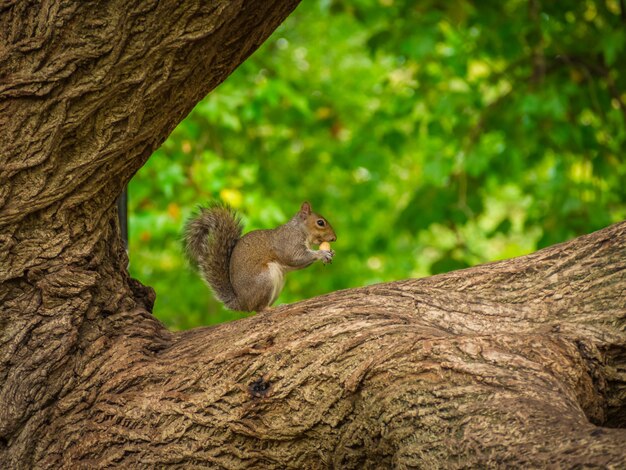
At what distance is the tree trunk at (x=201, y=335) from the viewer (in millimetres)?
2354

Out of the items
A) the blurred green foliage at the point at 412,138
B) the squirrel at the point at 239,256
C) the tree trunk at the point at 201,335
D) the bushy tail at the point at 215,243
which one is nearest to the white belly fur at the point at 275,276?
the squirrel at the point at 239,256

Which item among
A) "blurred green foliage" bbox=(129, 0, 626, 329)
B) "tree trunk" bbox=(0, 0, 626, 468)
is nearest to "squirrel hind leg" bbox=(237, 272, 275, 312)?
"blurred green foliage" bbox=(129, 0, 626, 329)

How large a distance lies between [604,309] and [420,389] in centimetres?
68

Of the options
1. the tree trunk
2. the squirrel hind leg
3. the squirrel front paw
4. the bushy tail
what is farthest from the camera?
the squirrel front paw

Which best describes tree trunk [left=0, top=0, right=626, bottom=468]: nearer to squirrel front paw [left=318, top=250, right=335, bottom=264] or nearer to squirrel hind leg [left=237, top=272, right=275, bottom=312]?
squirrel hind leg [left=237, top=272, right=275, bottom=312]

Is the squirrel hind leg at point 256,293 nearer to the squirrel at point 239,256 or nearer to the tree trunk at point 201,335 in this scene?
the squirrel at point 239,256

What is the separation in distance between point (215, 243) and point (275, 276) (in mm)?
371

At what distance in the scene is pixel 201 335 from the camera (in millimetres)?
2920

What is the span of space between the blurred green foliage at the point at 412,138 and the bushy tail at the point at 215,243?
0.41m

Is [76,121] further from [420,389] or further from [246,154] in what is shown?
[246,154]

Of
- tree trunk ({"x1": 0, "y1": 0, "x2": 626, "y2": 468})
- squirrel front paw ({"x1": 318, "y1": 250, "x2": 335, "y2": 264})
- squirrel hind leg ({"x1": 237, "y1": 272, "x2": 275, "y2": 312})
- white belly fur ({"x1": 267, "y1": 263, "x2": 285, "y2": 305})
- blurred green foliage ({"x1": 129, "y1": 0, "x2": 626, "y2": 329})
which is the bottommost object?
tree trunk ({"x1": 0, "y1": 0, "x2": 626, "y2": 468})

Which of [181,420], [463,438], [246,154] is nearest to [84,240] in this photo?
[181,420]

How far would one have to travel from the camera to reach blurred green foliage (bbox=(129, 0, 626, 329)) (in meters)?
5.74

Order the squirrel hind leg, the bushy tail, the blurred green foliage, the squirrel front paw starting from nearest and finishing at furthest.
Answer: the bushy tail < the squirrel hind leg < the squirrel front paw < the blurred green foliage
